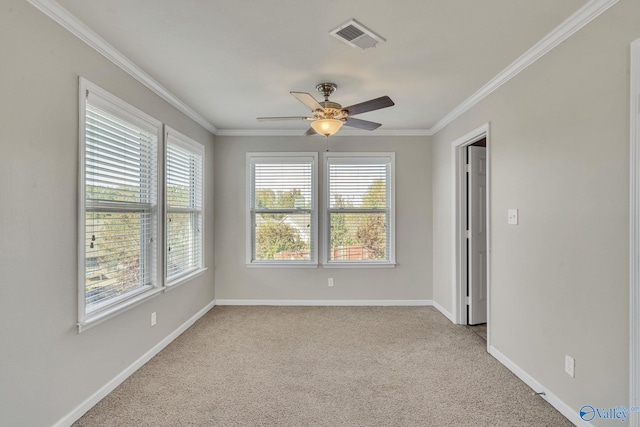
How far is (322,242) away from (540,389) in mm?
2946

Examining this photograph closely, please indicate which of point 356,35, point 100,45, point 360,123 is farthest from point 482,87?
point 100,45

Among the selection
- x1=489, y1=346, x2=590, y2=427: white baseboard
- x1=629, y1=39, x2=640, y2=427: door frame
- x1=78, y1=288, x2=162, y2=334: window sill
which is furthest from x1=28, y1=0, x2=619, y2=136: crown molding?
x1=489, y1=346, x2=590, y2=427: white baseboard

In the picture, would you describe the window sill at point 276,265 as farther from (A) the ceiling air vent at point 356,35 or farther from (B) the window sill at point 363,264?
(A) the ceiling air vent at point 356,35

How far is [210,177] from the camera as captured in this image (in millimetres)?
4555

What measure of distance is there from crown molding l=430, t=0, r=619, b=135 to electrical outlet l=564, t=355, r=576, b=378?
207 centimetres

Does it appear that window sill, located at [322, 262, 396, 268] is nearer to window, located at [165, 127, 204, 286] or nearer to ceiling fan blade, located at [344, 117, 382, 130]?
window, located at [165, 127, 204, 286]

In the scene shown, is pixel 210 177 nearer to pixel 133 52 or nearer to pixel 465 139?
pixel 133 52

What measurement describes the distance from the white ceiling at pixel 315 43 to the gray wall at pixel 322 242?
1306mm

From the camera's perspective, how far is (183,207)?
375 cm

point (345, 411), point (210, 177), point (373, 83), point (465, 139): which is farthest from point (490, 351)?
point (210, 177)

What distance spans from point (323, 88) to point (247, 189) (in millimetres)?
2168

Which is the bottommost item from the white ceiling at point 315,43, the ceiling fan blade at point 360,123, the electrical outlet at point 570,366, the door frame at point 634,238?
the electrical outlet at point 570,366

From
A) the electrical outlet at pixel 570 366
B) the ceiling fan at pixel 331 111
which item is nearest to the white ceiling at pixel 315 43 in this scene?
the ceiling fan at pixel 331 111

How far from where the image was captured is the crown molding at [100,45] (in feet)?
6.12
